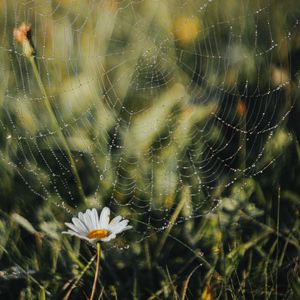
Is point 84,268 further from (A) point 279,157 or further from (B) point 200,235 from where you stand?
(A) point 279,157

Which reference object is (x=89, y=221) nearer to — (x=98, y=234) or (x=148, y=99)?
(x=98, y=234)

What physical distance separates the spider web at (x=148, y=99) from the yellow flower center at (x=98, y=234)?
14.1 inches

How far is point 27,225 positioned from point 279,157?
0.61 m

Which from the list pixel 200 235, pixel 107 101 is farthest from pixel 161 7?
pixel 200 235

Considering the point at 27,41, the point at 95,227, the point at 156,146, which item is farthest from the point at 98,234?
the point at 156,146

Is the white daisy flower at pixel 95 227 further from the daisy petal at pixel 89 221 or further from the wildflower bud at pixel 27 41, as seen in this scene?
the wildflower bud at pixel 27 41

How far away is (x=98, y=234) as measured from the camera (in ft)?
4.00

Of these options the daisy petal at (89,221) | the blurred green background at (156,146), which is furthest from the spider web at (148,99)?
the daisy petal at (89,221)

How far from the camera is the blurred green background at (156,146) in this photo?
1448 millimetres

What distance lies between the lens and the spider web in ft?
5.74

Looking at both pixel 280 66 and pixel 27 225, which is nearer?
pixel 27 225

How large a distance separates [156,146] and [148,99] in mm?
239

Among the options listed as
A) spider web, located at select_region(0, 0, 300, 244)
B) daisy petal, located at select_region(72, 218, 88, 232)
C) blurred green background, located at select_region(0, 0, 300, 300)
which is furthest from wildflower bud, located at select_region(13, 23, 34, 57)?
daisy petal, located at select_region(72, 218, 88, 232)

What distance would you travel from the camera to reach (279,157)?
5.74 feet
